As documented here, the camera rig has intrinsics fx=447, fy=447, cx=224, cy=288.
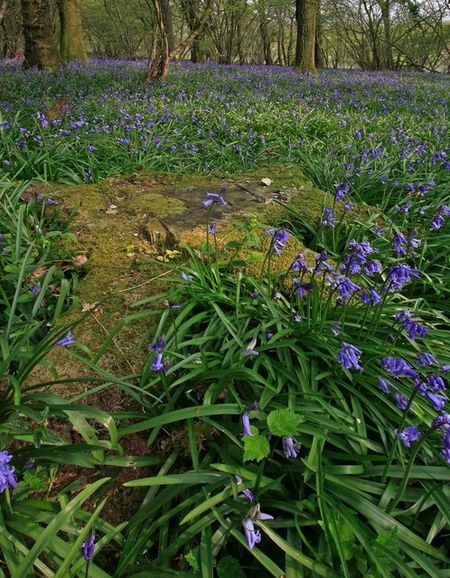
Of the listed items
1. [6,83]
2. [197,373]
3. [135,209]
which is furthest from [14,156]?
[6,83]

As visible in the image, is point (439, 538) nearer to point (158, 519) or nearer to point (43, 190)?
point (158, 519)

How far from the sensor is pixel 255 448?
4.46 ft

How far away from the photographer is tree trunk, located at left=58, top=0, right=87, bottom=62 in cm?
1212

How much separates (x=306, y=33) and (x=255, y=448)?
42.4 feet

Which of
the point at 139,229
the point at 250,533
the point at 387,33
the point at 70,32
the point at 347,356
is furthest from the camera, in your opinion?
the point at 387,33

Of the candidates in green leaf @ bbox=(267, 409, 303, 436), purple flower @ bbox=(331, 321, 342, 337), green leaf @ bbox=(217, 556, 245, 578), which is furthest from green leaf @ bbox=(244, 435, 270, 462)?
purple flower @ bbox=(331, 321, 342, 337)

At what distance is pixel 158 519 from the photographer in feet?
4.84

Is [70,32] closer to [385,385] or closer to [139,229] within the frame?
[139,229]

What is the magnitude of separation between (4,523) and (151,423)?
538mm

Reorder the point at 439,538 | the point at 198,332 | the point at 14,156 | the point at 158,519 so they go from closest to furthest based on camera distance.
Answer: the point at 158,519 < the point at 439,538 < the point at 198,332 < the point at 14,156

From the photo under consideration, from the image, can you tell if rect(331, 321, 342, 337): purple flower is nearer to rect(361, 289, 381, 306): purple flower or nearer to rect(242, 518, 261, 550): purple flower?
rect(361, 289, 381, 306): purple flower

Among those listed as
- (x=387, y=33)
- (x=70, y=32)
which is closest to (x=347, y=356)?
(x=70, y=32)

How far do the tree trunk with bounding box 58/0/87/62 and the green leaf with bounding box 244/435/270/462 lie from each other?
43.2 feet

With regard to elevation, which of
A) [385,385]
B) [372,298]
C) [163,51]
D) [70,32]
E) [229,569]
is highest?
[70,32]
